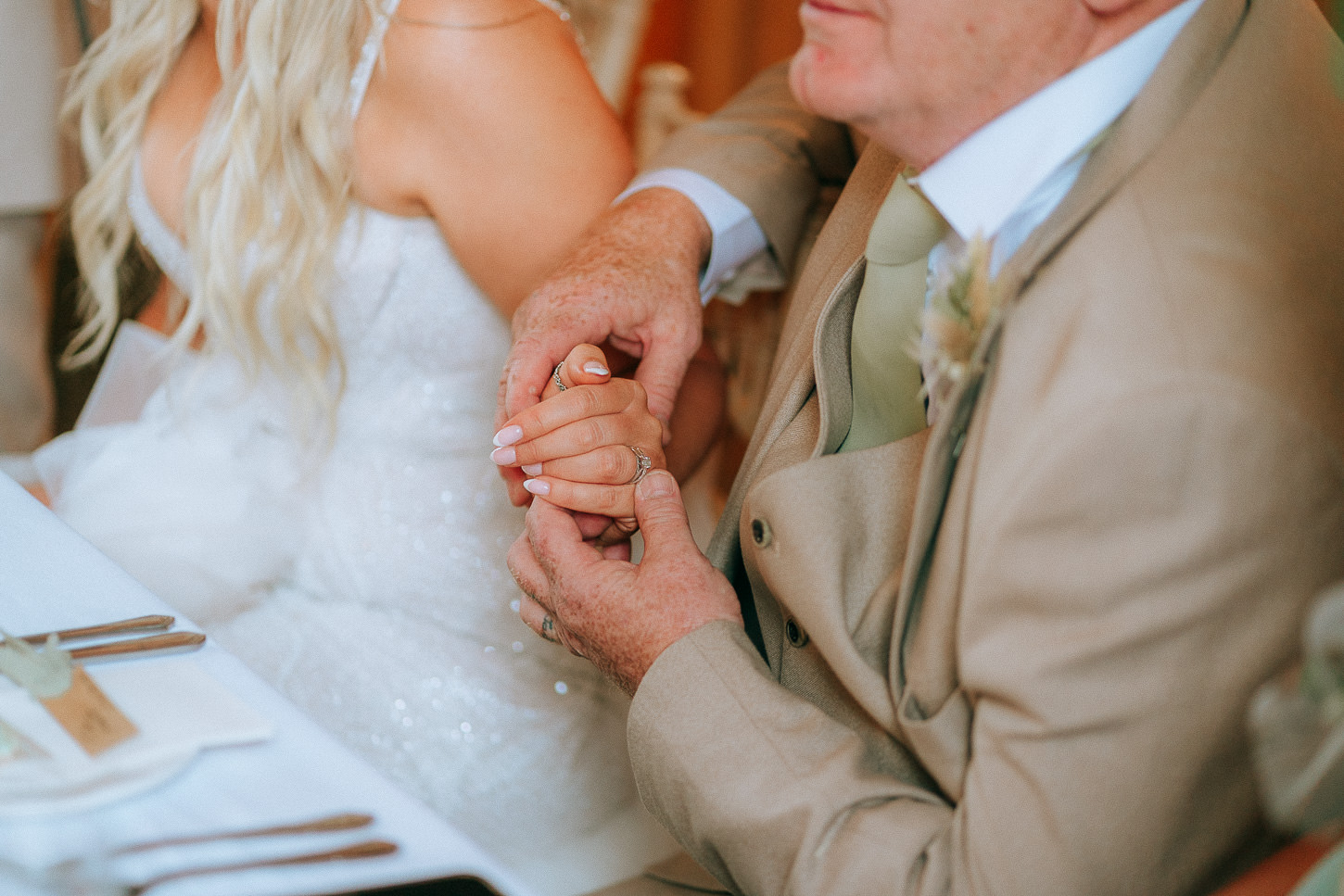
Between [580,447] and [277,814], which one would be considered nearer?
[277,814]

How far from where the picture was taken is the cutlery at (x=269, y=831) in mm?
675

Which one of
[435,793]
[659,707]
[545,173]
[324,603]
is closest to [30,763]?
[659,707]

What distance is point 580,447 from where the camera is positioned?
115cm

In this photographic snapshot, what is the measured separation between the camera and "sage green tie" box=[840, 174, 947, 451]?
1.03 meters

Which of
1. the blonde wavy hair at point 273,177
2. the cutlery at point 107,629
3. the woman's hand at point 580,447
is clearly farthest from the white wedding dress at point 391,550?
the cutlery at point 107,629

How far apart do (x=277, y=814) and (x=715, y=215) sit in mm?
976

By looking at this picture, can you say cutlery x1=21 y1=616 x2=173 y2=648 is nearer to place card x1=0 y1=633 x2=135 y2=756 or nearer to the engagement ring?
place card x1=0 y1=633 x2=135 y2=756

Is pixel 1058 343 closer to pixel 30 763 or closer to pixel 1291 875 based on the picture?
pixel 1291 875

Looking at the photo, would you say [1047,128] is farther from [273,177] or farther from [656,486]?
A: [273,177]

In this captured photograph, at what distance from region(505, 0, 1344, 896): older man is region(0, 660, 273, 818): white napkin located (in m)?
0.34

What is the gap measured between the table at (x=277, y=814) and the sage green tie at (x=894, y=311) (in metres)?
0.56

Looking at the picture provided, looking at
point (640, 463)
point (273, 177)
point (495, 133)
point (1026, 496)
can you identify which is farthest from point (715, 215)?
point (1026, 496)

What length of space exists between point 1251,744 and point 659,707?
1.47ft

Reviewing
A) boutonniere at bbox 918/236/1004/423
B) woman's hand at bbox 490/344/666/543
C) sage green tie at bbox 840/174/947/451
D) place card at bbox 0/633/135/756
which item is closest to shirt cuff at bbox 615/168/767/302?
woman's hand at bbox 490/344/666/543
